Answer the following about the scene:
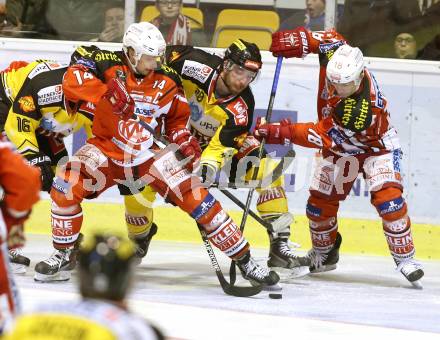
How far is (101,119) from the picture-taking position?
5.51m

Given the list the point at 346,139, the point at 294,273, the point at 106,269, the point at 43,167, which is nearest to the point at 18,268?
the point at 43,167

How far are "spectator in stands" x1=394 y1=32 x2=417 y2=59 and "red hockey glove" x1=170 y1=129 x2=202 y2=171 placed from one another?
2145 mm

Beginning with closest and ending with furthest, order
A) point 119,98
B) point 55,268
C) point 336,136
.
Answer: point 119,98
point 55,268
point 336,136

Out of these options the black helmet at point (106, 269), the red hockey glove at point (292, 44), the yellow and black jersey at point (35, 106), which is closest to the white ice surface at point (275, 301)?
the yellow and black jersey at point (35, 106)

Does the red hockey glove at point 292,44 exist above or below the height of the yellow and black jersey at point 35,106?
above

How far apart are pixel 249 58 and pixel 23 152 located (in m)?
1.20

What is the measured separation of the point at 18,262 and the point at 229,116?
1286 millimetres

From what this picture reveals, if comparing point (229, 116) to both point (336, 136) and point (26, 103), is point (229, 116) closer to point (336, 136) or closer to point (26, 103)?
point (336, 136)

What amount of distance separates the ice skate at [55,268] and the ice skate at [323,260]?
139 cm

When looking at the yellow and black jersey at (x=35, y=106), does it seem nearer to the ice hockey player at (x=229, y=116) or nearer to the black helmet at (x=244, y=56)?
the ice hockey player at (x=229, y=116)

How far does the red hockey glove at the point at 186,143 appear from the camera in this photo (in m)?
5.54

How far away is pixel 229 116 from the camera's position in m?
5.97

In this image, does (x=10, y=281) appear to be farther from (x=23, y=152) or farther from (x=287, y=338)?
(x=23, y=152)

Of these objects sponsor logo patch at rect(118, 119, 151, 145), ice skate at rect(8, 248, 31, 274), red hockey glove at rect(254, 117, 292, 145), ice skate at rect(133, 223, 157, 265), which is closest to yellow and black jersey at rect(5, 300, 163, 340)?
sponsor logo patch at rect(118, 119, 151, 145)
